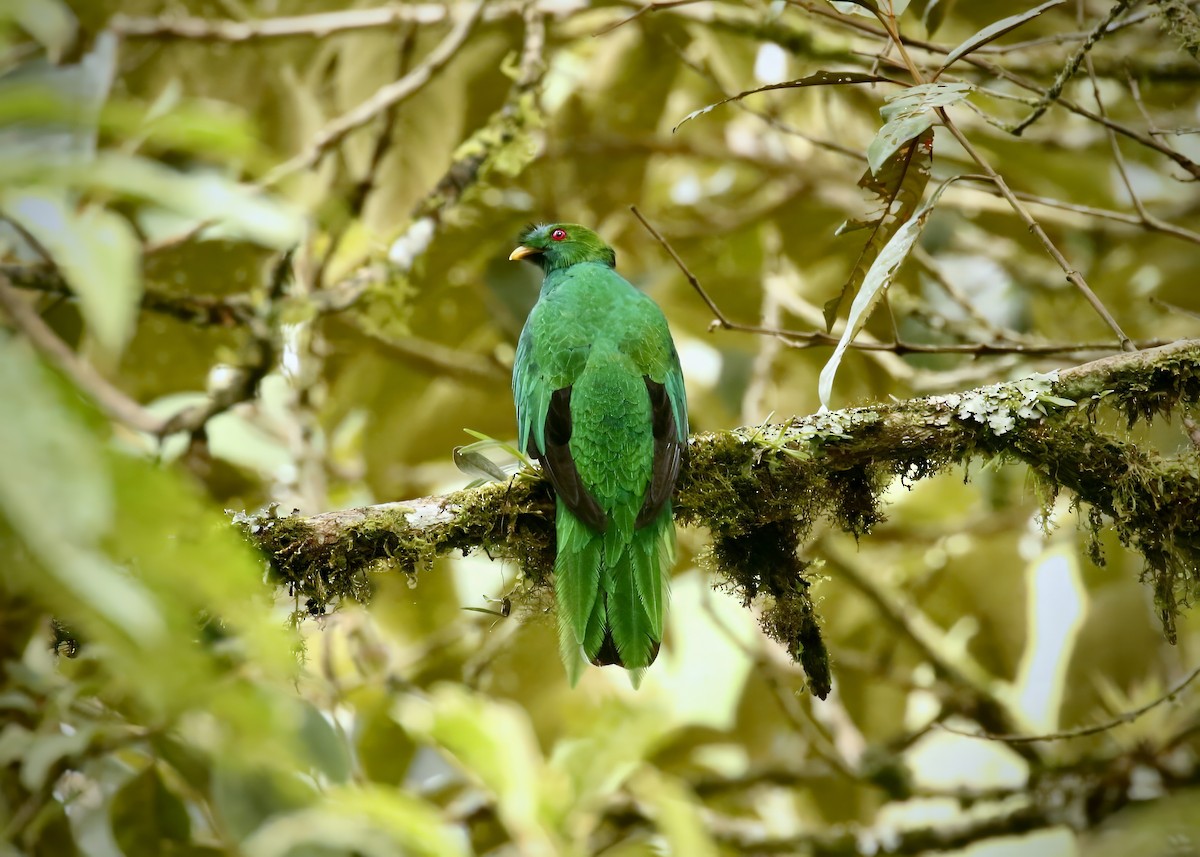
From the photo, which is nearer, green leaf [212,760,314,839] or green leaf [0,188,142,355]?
green leaf [0,188,142,355]

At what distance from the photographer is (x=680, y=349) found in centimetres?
650

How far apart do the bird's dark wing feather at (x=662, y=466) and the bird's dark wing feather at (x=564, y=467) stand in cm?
13

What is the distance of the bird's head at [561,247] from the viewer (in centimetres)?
491

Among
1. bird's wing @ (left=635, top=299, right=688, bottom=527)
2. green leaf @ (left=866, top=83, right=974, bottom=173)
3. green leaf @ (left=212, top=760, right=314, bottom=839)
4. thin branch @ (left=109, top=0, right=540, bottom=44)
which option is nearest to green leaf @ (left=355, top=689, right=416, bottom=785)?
green leaf @ (left=212, top=760, right=314, bottom=839)

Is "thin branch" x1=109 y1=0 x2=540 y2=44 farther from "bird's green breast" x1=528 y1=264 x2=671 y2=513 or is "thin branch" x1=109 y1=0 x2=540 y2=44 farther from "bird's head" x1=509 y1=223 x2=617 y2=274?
"bird's green breast" x1=528 y1=264 x2=671 y2=513

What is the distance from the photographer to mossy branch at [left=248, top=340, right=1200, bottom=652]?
289 centimetres

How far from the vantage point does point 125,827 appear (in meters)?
3.46

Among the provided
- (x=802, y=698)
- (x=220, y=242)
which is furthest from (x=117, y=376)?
(x=802, y=698)

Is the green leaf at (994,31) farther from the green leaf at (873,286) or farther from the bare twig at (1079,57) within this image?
the green leaf at (873,286)

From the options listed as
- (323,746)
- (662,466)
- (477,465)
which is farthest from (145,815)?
(662,466)

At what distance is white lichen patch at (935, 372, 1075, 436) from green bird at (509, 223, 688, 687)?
75 cm

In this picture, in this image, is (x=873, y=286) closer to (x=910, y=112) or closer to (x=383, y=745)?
(x=910, y=112)

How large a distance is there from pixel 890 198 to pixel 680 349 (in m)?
3.40

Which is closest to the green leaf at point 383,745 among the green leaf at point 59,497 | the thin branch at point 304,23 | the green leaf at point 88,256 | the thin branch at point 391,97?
the thin branch at point 391,97
